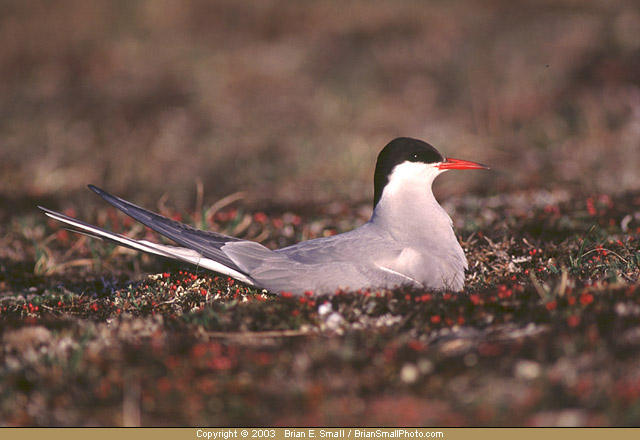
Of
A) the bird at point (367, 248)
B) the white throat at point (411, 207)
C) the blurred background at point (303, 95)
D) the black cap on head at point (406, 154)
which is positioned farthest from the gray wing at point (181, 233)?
the blurred background at point (303, 95)

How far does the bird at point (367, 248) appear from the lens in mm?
4344

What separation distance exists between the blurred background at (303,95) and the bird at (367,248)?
3011 mm

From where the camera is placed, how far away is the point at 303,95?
1352 cm

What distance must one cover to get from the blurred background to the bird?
3.01m

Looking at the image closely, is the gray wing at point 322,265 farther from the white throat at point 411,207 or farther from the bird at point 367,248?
the white throat at point 411,207

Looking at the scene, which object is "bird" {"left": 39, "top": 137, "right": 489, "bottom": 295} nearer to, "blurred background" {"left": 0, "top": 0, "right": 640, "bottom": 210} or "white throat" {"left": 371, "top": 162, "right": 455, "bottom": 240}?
"white throat" {"left": 371, "top": 162, "right": 455, "bottom": 240}

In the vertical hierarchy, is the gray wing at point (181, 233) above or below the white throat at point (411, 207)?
below

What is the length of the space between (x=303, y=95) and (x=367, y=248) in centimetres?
947

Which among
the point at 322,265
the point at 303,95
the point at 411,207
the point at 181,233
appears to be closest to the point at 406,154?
the point at 411,207

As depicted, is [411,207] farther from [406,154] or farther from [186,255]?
[186,255]

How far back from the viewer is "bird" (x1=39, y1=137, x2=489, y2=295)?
4344 mm

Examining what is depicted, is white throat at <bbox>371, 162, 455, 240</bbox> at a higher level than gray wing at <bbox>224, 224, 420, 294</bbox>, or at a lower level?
higher

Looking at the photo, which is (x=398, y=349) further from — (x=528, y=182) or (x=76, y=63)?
(x=76, y=63)

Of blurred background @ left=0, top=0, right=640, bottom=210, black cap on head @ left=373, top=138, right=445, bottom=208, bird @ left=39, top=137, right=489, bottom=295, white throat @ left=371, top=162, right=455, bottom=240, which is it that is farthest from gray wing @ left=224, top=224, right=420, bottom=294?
blurred background @ left=0, top=0, right=640, bottom=210
